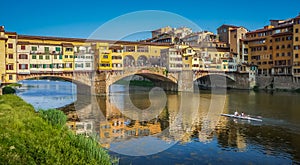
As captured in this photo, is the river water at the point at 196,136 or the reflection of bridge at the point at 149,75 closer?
the river water at the point at 196,136

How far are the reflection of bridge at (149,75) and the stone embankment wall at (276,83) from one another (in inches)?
125

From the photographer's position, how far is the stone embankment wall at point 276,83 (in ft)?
199

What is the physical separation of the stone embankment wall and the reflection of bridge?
317cm

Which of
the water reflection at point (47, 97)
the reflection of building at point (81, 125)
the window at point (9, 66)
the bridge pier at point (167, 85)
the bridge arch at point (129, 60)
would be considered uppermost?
the bridge arch at point (129, 60)

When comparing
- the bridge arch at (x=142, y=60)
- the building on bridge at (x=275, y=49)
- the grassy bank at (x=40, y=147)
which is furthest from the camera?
the bridge arch at (x=142, y=60)

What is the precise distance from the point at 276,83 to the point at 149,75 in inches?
1144

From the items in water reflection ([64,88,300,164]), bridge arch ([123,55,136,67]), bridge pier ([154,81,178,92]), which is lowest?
water reflection ([64,88,300,164])

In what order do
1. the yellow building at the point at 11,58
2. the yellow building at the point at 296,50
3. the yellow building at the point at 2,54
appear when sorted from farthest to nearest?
the yellow building at the point at 296,50, the yellow building at the point at 11,58, the yellow building at the point at 2,54

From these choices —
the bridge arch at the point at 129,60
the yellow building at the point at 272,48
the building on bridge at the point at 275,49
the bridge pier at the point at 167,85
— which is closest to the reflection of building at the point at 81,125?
the bridge arch at the point at 129,60

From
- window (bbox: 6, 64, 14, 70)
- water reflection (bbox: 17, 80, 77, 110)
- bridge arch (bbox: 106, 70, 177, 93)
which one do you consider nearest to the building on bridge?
bridge arch (bbox: 106, 70, 177, 93)

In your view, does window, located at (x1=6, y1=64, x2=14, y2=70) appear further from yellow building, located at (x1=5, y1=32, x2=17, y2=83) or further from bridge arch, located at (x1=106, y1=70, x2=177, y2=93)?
bridge arch, located at (x1=106, y1=70, x2=177, y2=93)

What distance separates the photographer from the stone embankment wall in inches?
2387

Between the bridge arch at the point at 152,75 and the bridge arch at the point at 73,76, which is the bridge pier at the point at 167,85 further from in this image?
the bridge arch at the point at 73,76

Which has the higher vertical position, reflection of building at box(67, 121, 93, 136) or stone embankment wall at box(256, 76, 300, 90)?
stone embankment wall at box(256, 76, 300, 90)
